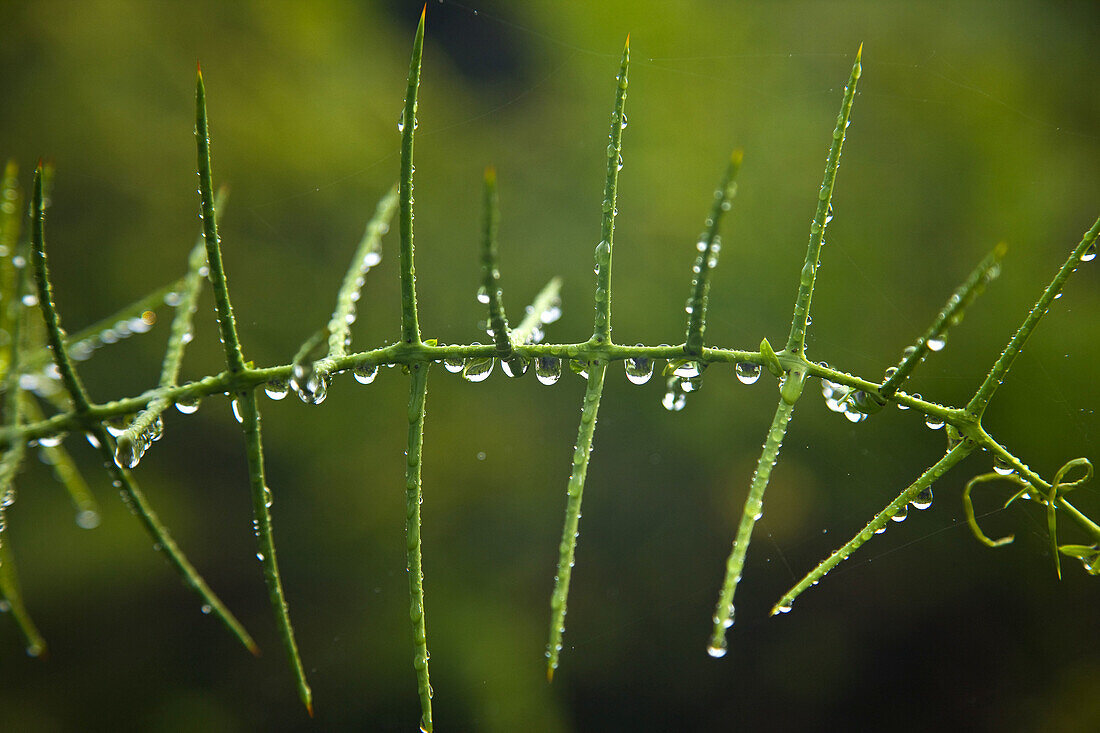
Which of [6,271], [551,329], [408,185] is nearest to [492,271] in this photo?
[408,185]

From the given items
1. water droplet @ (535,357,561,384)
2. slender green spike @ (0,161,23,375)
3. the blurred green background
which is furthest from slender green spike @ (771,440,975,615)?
the blurred green background

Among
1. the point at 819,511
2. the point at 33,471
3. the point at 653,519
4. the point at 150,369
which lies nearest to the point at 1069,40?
the point at 819,511

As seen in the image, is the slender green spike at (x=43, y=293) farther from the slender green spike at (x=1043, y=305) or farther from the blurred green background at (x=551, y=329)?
the blurred green background at (x=551, y=329)

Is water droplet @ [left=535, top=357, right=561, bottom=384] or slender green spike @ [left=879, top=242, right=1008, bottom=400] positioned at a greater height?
slender green spike @ [left=879, top=242, right=1008, bottom=400]

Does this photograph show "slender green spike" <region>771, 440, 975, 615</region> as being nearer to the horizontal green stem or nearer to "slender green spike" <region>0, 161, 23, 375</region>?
the horizontal green stem

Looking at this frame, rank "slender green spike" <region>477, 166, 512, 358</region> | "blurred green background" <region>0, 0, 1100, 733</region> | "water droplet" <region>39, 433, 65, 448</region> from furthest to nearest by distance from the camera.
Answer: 1. "blurred green background" <region>0, 0, 1100, 733</region>
2. "water droplet" <region>39, 433, 65, 448</region>
3. "slender green spike" <region>477, 166, 512, 358</region>

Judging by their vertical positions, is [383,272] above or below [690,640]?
above

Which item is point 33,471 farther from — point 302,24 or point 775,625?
point 775,625
